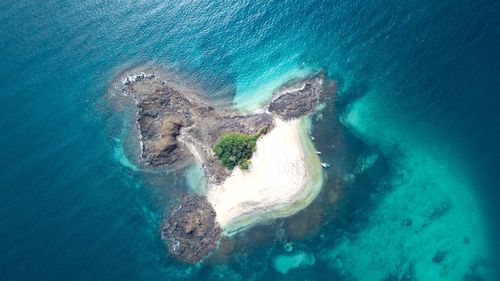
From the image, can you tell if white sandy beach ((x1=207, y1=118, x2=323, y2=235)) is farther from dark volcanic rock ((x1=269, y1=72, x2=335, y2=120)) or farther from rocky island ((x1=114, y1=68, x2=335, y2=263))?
dark volcanic rock ((x1=269, y1=72, x2=335, y2=120))

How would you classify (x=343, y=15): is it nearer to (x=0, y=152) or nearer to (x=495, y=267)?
(x=495, y=267)

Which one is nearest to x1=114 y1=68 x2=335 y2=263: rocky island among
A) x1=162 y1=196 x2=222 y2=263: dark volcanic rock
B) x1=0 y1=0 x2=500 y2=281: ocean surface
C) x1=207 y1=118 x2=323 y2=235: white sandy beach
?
x1=162 y1=196 x2=222 y2=263: dark volcanic rock

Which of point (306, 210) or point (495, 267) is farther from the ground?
point (306, 210)

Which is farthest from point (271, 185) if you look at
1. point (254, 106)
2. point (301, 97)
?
point (301, 97)

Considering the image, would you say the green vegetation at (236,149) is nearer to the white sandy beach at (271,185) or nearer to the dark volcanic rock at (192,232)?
the white sandy beach at (271,185)

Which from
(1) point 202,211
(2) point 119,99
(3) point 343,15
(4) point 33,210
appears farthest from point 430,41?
(4) point 33,210

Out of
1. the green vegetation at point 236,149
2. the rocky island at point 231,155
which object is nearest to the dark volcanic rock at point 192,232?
the rocky island at point 231,155
